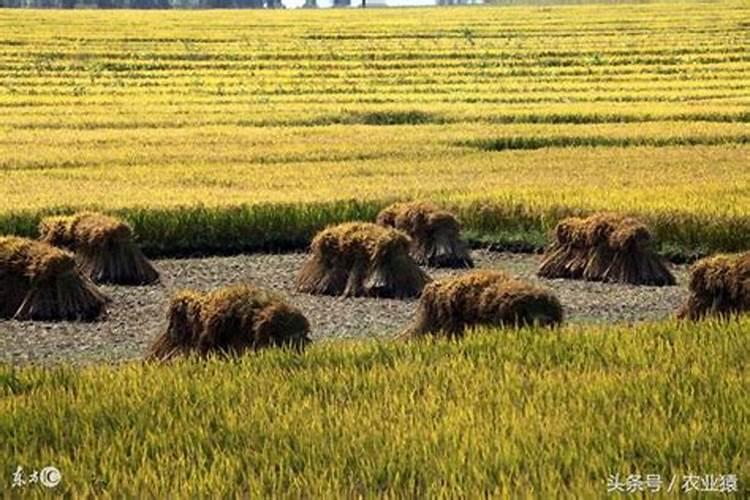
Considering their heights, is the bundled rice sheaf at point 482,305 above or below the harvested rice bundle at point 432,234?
above

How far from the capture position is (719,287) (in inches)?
507

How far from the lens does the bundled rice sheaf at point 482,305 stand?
11.3 meters

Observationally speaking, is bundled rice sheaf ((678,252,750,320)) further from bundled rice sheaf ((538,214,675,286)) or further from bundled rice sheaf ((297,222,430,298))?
bundled rice sheaf ((297,222,430,298))

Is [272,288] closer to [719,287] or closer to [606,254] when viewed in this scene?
[606,254]

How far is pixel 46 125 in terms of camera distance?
3384 centimetres

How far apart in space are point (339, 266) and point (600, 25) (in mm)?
59447

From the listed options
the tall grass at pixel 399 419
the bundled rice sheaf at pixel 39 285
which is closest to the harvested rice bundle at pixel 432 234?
the bundled rice sheaf at pixel 39 285

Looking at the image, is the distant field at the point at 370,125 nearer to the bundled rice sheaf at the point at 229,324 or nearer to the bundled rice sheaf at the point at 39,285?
the bundled rice sheaf at the point at 39,285

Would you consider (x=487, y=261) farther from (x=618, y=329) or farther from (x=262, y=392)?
(x=262, y=392)

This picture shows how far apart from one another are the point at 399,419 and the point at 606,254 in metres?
10.5

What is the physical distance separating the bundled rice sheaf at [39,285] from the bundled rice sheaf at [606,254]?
226 inches

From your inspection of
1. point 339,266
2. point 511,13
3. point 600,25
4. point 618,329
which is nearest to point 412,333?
point 618,329

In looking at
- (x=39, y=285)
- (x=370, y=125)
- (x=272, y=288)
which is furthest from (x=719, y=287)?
(x=370, y=125)

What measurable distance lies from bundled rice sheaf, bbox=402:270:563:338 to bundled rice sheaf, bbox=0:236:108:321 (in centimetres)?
450
